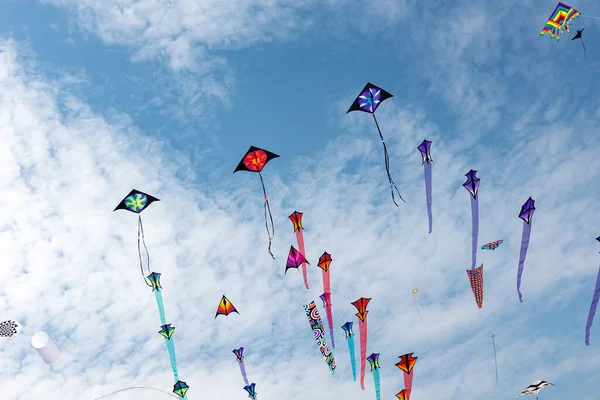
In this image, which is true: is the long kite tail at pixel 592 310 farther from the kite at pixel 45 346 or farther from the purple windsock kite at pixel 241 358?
the kite at pixel 45 346

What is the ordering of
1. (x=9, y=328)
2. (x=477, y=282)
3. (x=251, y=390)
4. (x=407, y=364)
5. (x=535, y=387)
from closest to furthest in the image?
(x=9, y=328) → (x=477, y=282) → (x=407, y=364) → (x=251, y=390) → (x=535, y=387)

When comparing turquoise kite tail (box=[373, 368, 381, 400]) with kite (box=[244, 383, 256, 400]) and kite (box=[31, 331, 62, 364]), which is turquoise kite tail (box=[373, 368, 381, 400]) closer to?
kite (box=[244, 383, 256, 400])

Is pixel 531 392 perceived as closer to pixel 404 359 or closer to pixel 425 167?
pixel 404 359

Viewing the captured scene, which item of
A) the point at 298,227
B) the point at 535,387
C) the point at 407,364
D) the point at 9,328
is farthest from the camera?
the point at 535,387

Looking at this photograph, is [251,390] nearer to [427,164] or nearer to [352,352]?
[352,352]

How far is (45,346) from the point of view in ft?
57.4

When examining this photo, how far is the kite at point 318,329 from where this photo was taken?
82.7ft

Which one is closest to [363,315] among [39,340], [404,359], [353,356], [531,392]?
[353,356]

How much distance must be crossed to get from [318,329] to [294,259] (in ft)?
17.1

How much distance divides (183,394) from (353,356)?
31.9 ft

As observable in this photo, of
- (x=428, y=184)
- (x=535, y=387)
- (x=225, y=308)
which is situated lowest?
(x=535, y=387)

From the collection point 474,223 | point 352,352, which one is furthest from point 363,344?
point 474,223

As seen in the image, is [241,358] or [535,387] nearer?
[241,358]

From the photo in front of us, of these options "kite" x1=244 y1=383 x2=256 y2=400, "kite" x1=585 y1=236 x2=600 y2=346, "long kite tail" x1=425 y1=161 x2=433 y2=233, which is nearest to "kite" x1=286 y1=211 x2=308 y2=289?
"long kite tail" x1=425 y1=161 x2=433 y2=233
